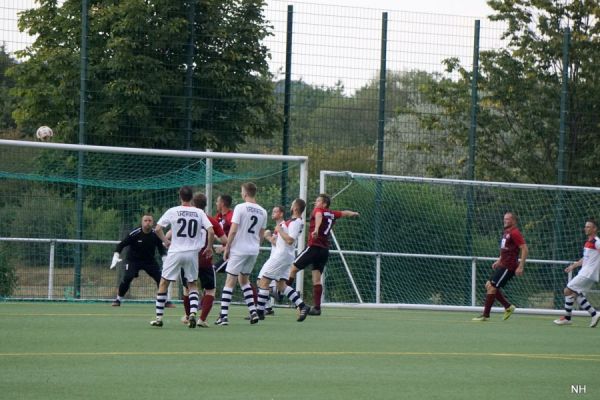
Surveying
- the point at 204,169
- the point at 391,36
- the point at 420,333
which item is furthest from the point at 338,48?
the point at 420,333

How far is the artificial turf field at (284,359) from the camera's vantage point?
8250mm

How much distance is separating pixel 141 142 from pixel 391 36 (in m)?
5.78

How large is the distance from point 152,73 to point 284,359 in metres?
11.4

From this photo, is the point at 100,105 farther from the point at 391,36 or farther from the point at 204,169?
the point at 391,36

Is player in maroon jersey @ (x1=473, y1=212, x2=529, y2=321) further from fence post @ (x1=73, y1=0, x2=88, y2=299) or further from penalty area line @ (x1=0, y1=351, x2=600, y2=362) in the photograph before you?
fence post @ (x1=73, y1=0, x2=88, y2=299)

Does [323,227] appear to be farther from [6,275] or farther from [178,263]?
[6,275]

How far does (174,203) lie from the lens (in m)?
21.2

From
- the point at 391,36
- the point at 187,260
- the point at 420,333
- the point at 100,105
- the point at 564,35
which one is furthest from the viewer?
the point at 564,35

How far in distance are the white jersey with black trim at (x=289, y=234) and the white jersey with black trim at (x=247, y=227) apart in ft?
4.65

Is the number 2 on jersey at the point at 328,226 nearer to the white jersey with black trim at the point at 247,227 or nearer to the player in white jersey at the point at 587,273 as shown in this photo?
the white jersey with black trim at the point at 247,227

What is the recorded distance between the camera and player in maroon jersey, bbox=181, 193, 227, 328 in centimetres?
1407

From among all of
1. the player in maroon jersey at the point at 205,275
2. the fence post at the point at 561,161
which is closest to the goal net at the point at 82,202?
the player in maroon jersey at the point at 205,275

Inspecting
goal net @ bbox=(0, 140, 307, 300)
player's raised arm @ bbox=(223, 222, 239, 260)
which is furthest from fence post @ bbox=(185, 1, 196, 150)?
player's raised arm @ bbox=(223, 222, 239, 260)

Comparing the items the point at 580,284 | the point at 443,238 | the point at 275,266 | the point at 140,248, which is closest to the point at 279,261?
the point at 275,266
